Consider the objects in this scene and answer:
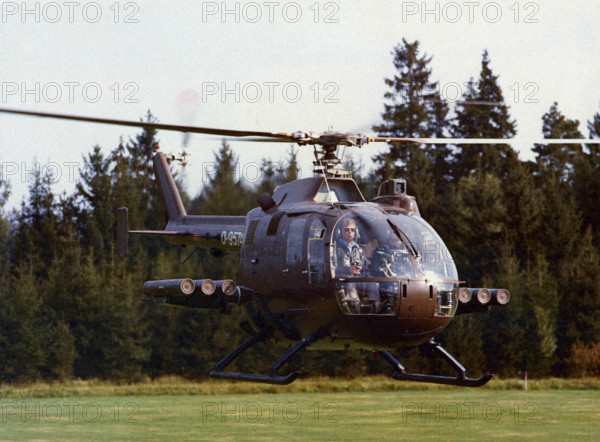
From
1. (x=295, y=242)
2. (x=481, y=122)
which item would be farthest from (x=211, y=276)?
(x=295, y=242)

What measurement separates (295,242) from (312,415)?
66.8 ft

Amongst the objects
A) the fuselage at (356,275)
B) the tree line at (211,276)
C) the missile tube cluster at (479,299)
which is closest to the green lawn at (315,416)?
the tree line at (211,276)

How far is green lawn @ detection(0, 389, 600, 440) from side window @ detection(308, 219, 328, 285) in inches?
535

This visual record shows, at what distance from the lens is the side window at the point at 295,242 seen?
12812 millimetres

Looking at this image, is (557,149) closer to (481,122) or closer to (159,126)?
(481,122)

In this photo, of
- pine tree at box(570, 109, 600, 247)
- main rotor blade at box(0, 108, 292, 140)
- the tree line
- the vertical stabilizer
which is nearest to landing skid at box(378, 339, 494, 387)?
Result: main rotor blade at box(0, 108, 292, 140)

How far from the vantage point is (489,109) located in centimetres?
5491

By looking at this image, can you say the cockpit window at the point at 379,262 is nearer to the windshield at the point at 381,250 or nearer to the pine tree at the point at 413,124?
the windshield at the point at 381,250

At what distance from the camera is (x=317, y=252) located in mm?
12461

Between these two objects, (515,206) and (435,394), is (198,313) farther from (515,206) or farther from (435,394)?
(515,206)

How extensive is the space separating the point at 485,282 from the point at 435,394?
23.7 feet

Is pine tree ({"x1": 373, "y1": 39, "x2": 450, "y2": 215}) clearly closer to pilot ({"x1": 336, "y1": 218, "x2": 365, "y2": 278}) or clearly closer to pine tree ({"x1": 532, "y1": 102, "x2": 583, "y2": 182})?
pine tree ({"x1": 532, "y1": 102, "x2": 583, "y2": 182})

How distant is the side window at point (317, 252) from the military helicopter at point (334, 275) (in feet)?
0.05

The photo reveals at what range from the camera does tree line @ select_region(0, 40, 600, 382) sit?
42250mm
